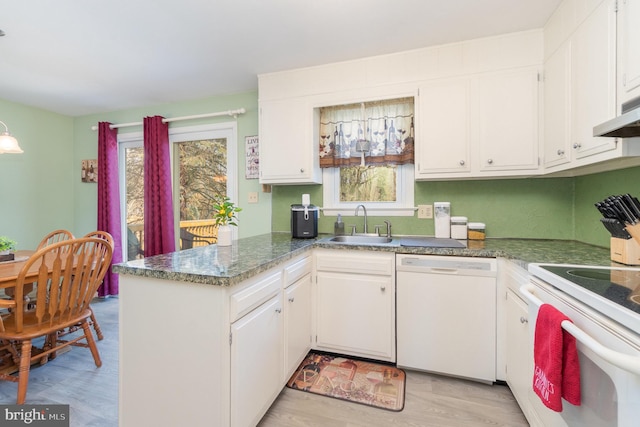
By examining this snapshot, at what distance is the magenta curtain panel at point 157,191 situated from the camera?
10.5 ft

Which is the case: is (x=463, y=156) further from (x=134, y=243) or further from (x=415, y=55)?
(x=134, y=243)

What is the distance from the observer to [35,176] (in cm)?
345

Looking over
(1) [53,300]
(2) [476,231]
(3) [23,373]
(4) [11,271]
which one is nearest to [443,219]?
(2) [476,231]

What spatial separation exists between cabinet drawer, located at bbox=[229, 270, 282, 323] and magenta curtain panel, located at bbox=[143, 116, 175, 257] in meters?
2.15

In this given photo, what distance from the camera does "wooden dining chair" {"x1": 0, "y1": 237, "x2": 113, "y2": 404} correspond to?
1636 mm

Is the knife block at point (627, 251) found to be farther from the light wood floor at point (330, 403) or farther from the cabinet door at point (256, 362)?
the cabinet door at point (256, 362)

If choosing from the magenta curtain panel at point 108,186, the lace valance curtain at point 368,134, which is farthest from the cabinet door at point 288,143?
the magenta curtain panel at point 108,186

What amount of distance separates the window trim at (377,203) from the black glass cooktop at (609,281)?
51.6 inches

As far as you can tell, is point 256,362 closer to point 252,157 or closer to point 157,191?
point 252,157

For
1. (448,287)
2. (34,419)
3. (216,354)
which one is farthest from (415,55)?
(34,419)

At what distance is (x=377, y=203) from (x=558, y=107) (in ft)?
4.52

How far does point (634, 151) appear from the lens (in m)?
1.26

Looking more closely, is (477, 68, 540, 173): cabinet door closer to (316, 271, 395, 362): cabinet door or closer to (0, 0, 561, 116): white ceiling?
(0, 0, 561, 116): white ceiling

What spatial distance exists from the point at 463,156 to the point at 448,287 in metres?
0.96
